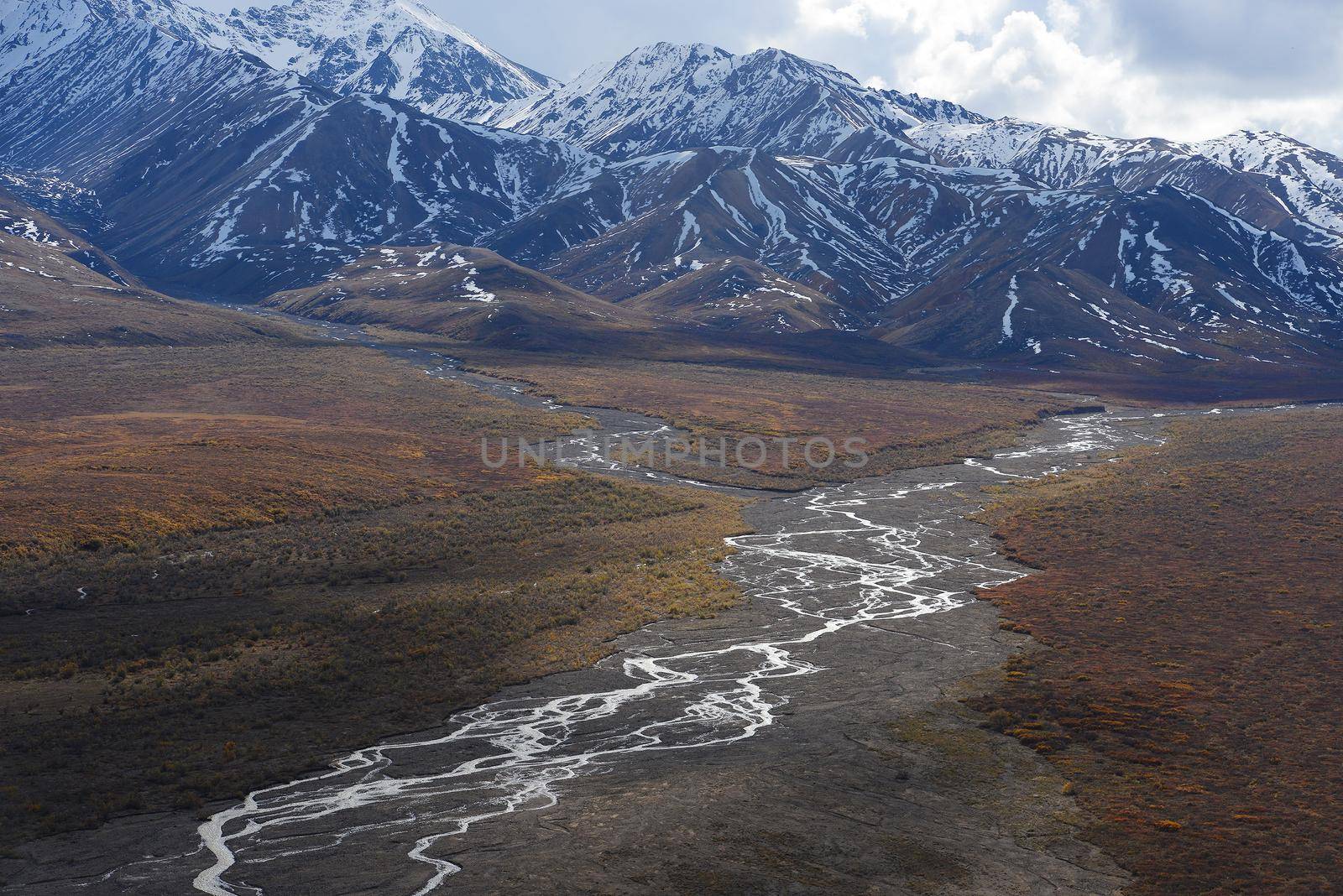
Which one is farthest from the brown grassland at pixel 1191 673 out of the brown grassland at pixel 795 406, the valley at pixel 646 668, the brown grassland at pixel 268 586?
the brown grassland at pixel 795 406

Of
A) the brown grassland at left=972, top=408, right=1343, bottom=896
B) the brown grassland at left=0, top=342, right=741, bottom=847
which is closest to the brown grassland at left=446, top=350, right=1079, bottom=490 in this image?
the brown grassland at left=0, top=342, right=741, bottom=847

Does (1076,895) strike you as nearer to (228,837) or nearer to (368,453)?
(228,837)

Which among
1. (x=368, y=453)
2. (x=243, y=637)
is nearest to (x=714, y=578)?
(x=243, y=637)

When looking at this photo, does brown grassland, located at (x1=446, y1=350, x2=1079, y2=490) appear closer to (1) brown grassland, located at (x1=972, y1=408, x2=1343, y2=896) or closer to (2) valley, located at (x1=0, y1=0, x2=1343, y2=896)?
(2) valley, located at (x1=0, y1=0, x2=1343, y2=896)

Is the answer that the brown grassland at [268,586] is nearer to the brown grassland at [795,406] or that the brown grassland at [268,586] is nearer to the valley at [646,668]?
the valley at [646,668]


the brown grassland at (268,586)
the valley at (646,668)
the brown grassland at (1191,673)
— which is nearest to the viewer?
the valley at (646,668)
